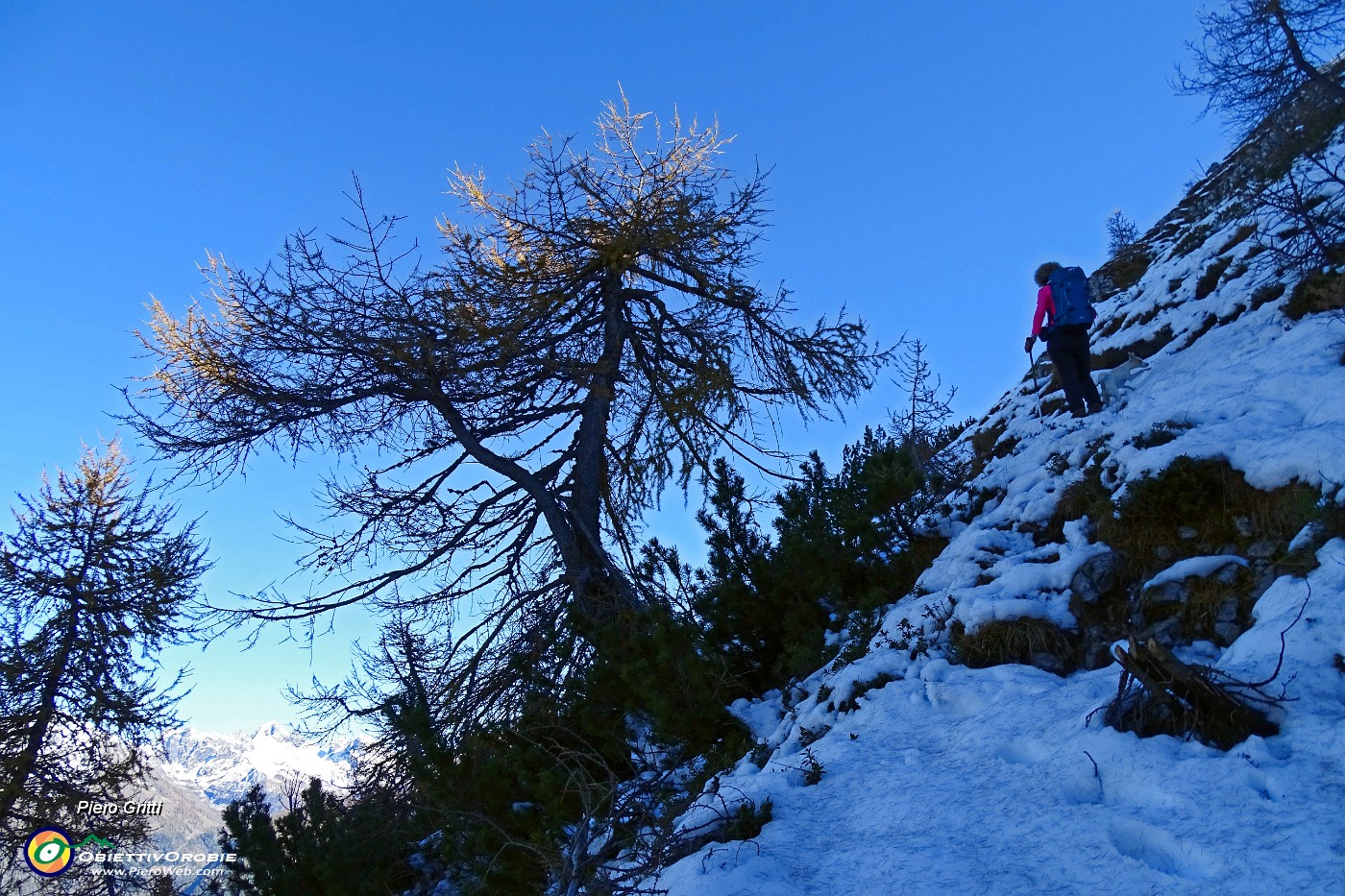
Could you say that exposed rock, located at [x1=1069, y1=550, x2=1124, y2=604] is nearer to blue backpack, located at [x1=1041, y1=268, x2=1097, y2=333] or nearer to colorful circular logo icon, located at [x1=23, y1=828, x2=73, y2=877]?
blue backpack, located at [x1=1041, y1=268, x2=1097, y2=333]

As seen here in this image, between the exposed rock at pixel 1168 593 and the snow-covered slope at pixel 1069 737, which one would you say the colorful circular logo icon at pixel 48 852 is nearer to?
the snow-covered slope at pixel 1069 737

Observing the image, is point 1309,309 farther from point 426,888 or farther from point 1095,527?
point 426,888

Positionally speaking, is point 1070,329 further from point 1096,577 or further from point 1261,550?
point 1261,550

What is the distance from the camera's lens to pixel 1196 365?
22.6 ft

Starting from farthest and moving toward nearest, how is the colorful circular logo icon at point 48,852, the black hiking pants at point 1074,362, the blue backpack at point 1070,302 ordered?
the colorful circular logo icon at point 48,852 → the black hiking pants at point 1074,362 → the blue backpack at point 1070,302

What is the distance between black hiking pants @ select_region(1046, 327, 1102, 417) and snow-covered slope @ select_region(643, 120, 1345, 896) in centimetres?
99

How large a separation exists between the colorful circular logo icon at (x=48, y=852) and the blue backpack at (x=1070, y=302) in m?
16.2

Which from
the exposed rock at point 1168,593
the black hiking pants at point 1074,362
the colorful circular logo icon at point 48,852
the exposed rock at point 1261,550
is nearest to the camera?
the exposed rock at point 1261,550

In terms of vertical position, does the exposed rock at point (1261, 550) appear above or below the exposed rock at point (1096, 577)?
below

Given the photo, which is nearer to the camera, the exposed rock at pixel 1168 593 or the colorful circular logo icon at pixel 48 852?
the exposed rock at pixel 1168 593
